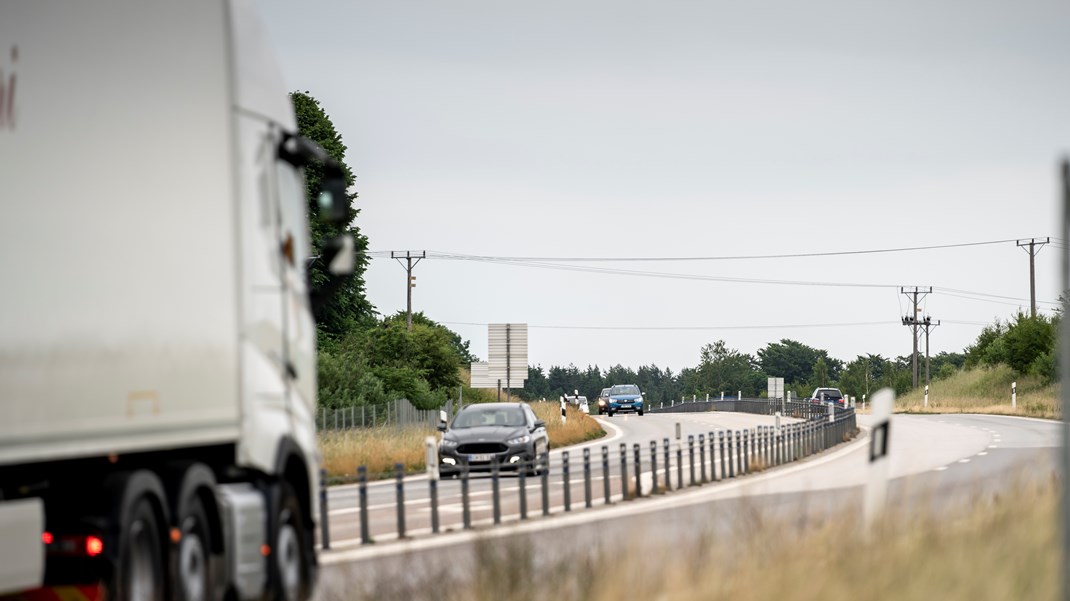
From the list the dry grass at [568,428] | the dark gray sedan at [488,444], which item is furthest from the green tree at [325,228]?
the dark gray sedan at [488,444]

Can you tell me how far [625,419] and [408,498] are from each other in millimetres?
56922

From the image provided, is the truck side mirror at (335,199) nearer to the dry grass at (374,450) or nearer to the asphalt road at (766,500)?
the asphalt road at (766,500)

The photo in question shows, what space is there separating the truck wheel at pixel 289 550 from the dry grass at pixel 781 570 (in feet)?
1.16

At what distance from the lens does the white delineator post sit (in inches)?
585

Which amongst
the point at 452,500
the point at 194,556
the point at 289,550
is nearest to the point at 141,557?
the point at 194,556

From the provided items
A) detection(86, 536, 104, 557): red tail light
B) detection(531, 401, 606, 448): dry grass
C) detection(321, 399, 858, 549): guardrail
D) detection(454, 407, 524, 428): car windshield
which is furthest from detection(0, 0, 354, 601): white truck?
detection(531, 401, 606, 448): dry grass

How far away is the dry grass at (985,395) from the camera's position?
83250mm

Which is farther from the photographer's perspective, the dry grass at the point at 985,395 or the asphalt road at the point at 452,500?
the dry grass at the point at 985,395

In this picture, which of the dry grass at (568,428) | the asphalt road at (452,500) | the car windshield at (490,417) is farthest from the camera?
the dry grass at (568,428)

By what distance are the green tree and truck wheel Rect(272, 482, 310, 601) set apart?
5979 centimetres

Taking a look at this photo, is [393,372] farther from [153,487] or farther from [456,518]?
[153,487]

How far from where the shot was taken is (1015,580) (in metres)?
11.5

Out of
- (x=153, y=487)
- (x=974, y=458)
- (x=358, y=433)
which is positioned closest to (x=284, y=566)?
(x=153, y=487)

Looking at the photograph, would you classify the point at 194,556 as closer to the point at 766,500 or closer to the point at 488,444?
the point at 766,500
